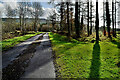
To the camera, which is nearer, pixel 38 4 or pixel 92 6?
pixel 92 6

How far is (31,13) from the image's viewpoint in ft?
138

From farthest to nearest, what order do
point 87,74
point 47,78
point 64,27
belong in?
point 64,27
point 87,74
point 47,78

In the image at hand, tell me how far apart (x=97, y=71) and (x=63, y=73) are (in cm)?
163

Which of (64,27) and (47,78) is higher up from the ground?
(64,27)

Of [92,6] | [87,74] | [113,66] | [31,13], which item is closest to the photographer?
[87,74]

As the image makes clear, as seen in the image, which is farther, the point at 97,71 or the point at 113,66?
the point at 113,66

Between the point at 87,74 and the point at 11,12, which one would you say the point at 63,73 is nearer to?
the point at 87,74

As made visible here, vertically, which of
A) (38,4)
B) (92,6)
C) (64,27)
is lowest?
(64,27)

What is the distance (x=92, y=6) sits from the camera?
31.6m

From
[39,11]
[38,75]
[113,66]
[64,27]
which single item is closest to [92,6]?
[64,27]

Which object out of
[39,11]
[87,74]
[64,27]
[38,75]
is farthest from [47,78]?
[39,11]

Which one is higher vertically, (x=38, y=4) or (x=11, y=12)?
(x=38, y=4)

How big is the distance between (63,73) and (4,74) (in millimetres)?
2714

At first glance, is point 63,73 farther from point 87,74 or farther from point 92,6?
point 92,6
